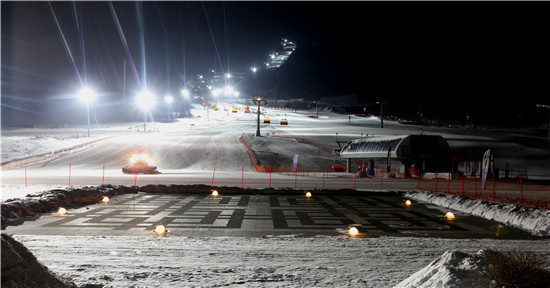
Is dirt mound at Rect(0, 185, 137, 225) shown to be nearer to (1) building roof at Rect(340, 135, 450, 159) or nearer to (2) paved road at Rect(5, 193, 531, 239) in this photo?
(2) paved road at Rect(5, 193, 531, 239)

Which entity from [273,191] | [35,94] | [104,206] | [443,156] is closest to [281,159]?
[443,156]

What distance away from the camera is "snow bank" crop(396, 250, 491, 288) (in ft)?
19.7

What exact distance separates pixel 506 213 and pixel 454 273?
12.9 m

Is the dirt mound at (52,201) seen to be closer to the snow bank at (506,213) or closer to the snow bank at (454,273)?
the snow bank at (454,273)

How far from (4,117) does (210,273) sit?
112161 millimetres

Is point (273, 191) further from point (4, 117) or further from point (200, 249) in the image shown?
point (4, 117)

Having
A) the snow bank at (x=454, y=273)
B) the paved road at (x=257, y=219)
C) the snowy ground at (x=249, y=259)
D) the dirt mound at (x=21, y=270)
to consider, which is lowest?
the paved road at (x=257, y=219)

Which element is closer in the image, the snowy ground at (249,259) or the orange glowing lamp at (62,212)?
the snowy ground at (249,259)

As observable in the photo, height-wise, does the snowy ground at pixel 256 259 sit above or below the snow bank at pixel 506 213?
above

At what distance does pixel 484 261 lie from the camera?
6770 millimetres

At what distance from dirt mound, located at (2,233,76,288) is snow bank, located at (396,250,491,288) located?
542 cm

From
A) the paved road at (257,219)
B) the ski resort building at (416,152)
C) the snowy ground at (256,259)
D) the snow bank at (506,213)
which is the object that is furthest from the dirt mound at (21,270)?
the ski resort building at (416,152)

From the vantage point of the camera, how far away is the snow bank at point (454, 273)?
6020mm

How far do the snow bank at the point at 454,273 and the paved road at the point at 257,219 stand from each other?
6933 millimetres
